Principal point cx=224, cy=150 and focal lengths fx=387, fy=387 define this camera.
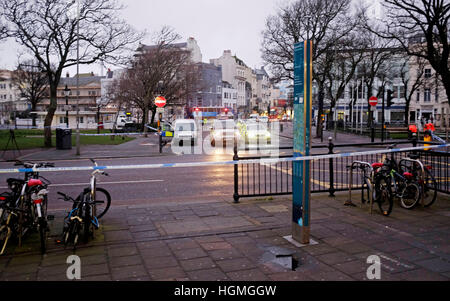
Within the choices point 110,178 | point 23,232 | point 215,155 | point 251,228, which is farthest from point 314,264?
point 215,155

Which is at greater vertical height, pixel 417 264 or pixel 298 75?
pixel 298 75

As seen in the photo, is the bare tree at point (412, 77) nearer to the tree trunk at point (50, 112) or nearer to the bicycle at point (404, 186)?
the tree trunk at point (50, 112)

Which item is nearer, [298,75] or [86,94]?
[298,75]

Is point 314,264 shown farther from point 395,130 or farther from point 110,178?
point 395,130

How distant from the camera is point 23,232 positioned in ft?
20.3

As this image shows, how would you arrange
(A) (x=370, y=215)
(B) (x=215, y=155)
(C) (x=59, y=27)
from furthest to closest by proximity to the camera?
(C) (x=59, y=27), (B) (x=215, y=155), (A) (x=370, y=215)

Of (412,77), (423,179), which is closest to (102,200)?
(423,179)

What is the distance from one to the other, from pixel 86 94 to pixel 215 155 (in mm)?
102709

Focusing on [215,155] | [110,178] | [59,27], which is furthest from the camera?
[59,27]

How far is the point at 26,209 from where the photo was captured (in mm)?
6082

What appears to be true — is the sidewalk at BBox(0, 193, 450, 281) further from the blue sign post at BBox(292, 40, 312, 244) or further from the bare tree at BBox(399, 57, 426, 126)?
the bare tree at BBox(399, 57, 426, 126)

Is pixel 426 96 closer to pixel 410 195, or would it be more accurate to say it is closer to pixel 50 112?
pixel 50 112

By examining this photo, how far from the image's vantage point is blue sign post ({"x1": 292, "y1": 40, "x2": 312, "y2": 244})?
18.1 ft

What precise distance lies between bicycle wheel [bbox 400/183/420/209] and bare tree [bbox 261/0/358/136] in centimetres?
2583
